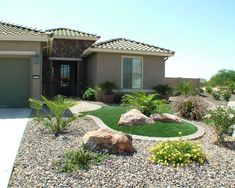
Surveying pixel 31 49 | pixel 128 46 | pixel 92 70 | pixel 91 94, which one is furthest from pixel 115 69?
pixel 31 49

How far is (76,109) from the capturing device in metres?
15.5

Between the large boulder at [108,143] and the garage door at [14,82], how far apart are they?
8718 mm

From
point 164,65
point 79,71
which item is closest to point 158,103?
point 164,65

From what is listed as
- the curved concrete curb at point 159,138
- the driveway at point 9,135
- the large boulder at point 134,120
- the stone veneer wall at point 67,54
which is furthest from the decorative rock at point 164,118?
the stone veneer wall at point 67,54

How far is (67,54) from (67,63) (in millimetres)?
1187

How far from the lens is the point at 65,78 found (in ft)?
82.0

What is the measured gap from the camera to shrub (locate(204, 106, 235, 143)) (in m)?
9.32

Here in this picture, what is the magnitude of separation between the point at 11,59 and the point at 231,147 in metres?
10.7

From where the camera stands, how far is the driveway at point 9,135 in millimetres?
6488

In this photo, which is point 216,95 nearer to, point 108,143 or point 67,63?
point 67,63

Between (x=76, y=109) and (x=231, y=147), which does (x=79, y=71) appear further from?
(x=231, y=147)

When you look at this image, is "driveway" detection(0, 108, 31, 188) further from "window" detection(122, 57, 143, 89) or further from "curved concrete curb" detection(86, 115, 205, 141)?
"window" detection(122, 57, 143, 89)

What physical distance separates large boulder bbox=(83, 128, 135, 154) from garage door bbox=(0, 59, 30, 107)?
8718 millimetres

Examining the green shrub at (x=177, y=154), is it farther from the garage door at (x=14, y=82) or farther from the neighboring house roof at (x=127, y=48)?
the neighboring house roof at (x=127, y=48)
